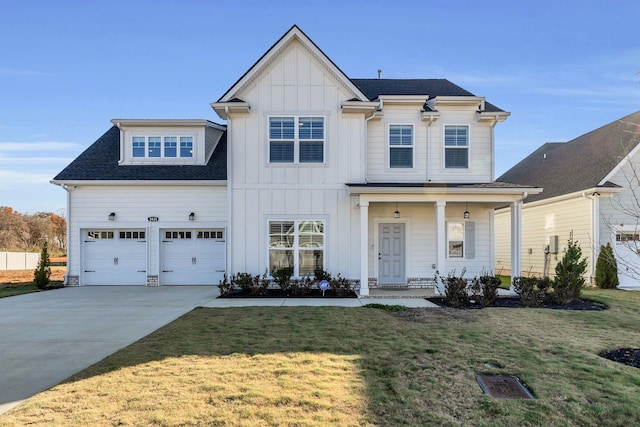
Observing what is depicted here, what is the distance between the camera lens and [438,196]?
11.7 meters

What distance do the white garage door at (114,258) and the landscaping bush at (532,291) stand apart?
1270cm

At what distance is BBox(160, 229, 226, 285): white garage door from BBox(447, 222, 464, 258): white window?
8200 millimetres

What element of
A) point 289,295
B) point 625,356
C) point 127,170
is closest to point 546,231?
point 289,295

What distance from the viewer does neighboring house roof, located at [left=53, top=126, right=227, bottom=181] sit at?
1422 centimetres

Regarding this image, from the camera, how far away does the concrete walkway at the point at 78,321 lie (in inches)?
198

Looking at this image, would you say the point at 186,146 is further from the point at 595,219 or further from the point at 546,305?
the point at 595,219

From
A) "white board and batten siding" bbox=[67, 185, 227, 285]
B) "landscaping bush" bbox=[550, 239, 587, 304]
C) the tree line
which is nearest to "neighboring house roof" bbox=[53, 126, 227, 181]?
"white board and batten siding" bbox=[67, 185, 227, 285]

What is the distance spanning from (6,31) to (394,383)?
60.9 ft

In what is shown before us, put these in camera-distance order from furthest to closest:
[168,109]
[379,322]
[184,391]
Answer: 1. [168,109]
2. [379,322]
3. [184,391]

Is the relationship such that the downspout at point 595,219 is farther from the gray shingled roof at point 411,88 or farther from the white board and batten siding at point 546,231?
the gray shingled roof at point 411,88

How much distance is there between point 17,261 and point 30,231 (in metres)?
18.6

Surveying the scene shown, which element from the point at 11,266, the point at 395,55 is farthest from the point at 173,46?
the point at 11,266

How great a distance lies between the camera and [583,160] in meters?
17.0

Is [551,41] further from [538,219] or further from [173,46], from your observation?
[173,46]
